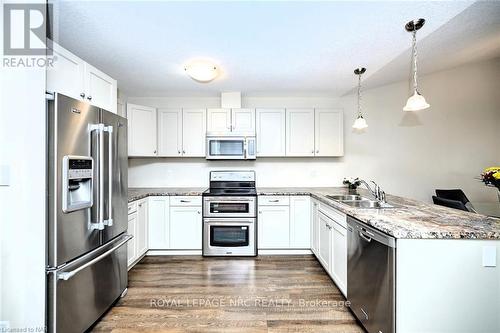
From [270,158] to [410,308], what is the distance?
279 centimetres

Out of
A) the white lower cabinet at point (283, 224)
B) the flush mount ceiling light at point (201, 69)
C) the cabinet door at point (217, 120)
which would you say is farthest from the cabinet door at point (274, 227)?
the flush mount ceiling light at point (201, 69)

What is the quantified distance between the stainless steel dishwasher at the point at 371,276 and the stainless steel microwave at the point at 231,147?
1.86 meters

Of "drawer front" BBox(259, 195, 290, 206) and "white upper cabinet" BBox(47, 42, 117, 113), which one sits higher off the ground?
"white upper cabinet" BBox(47, 42, 117, 113)

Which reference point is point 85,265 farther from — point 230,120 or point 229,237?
point 230,120

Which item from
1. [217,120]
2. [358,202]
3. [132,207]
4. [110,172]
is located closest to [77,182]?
[110,172]

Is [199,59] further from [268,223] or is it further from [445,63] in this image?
[445,63]

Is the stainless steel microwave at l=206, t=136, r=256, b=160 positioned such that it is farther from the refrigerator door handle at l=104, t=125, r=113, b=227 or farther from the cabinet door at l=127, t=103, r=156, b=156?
the refrigerator door handle at l=104, t=125, r=113, b=227

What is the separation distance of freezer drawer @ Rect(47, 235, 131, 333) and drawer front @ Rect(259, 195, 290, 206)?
175 cm

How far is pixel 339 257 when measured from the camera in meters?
2.25

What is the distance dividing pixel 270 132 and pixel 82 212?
2.62 m

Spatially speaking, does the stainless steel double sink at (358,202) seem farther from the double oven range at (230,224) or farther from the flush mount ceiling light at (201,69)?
the flush mount ceiling light at (201,69)

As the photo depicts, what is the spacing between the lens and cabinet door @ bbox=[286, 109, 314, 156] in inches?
142

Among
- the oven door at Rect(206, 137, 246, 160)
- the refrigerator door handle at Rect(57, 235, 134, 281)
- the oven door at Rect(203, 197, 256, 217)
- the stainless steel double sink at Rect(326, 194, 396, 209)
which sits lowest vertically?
the refrigerator door handle at Rect(57, 235, 134, 281)

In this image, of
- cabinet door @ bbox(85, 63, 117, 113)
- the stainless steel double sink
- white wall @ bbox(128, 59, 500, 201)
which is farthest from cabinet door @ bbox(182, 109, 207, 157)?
the stainless steel double sink
